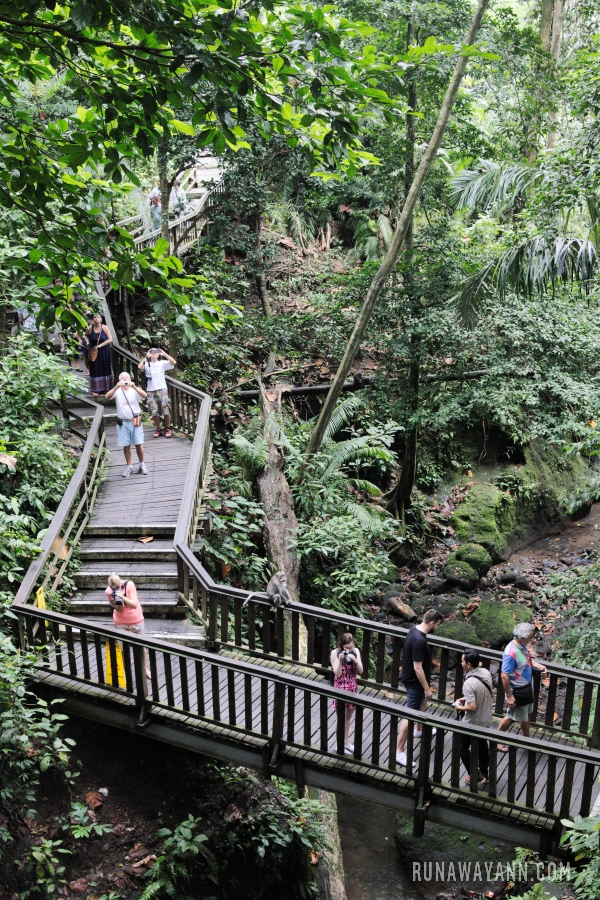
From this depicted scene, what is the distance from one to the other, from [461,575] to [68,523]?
853cm

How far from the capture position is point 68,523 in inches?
383

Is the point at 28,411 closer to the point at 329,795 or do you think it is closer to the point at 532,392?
the point at 329,795

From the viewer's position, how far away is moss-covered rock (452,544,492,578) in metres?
15.5

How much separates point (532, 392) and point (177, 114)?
948 centimetres

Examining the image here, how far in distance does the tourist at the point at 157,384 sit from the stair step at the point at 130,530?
3.18m

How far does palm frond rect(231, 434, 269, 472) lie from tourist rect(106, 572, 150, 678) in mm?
5053

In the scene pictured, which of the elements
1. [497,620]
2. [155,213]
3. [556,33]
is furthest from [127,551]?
[556,33]

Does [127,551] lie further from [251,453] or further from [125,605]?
[251,453]

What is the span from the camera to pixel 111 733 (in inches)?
Answer: 322

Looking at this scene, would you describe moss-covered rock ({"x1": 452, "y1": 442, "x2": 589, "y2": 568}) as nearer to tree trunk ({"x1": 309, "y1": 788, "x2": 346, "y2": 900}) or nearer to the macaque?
tree trunk ({"x1": 309, "y1": 788, "x2": 346, "y2": 900})

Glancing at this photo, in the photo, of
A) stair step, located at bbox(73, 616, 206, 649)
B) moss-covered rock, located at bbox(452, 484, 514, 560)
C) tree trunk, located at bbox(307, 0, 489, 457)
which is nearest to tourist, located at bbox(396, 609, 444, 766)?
stair step, located at bbox(73, 616, 206, 649)

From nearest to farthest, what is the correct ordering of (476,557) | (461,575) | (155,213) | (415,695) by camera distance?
1. (415,695)
2. (461,575)
3. (476,557)
4. (155,213)

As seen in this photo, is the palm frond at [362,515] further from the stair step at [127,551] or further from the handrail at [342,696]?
the handrail at [342,696]

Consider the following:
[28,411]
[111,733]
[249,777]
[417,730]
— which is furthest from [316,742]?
[28,411]
